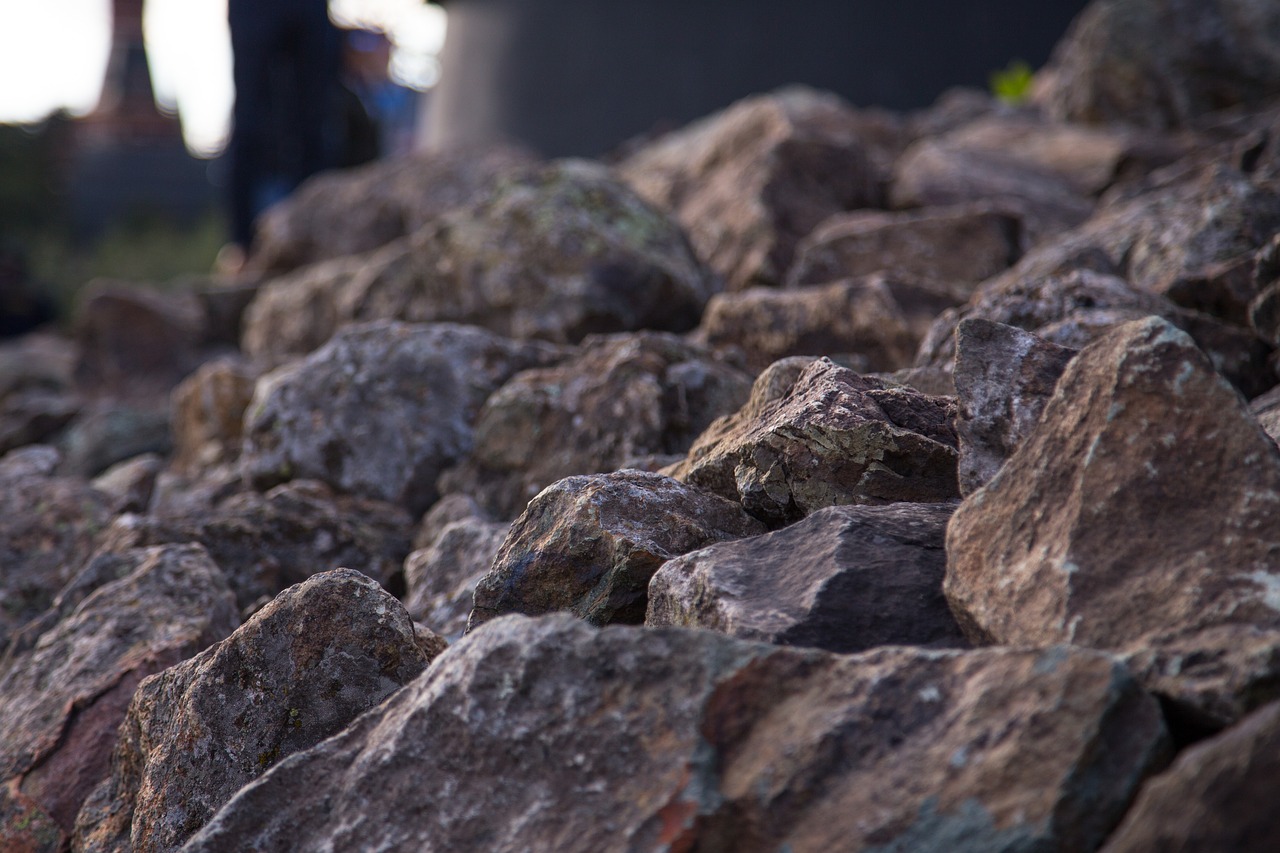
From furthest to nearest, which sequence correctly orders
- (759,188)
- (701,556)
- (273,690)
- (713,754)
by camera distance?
(759,188) < (273,690) < (701,556) < (713,754)

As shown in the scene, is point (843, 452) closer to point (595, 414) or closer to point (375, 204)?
point (595, 414)

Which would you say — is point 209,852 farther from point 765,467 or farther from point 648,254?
point 648,254

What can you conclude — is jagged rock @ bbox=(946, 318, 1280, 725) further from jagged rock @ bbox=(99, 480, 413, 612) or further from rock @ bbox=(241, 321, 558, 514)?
rock @ bbox=(241, 321, 558, 514)

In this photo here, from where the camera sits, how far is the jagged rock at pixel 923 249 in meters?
4.38

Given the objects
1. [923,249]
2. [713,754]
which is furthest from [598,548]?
[923,249]

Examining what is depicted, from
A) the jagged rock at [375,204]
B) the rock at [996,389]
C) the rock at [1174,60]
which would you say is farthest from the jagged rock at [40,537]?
the rock at [1174,60]

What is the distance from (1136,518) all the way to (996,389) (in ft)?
1.59

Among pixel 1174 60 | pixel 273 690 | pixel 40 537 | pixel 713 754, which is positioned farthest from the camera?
pixel 1174 60

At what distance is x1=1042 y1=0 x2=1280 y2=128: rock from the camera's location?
6.29m

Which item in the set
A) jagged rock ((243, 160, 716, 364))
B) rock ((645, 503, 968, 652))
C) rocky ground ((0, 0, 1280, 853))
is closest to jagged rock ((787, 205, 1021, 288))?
rocky ground ((0, 0, 1280, 853))

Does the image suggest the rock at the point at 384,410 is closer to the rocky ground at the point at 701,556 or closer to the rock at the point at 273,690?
the rocky ground at the point at 701,556

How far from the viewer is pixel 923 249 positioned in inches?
175

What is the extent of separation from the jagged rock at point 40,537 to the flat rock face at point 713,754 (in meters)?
2.02

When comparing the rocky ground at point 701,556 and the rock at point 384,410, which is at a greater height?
the rock at point 384,410
